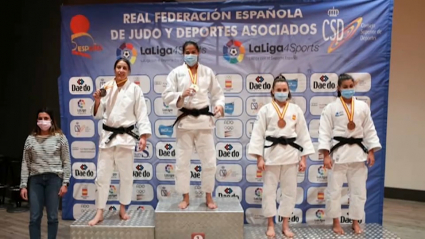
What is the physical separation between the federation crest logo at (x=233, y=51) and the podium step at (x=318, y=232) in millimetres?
→ 2109

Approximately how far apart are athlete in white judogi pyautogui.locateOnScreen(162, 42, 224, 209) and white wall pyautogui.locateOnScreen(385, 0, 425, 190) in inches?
166

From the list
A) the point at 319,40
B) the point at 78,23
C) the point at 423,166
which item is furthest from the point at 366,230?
the point at 78,23

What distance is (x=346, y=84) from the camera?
3.90m

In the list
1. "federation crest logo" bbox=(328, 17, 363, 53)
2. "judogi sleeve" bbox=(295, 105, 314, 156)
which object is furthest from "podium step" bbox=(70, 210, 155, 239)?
"federation crest logo" bbox=(328, 17, 363, 53)

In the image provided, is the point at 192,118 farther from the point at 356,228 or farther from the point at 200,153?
the point at 356,228

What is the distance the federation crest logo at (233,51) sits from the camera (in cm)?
479

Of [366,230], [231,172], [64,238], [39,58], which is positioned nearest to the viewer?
[366,230]

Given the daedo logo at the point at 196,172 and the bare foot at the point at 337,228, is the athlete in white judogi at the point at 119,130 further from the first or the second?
Answer: the bare foot at the point at 337,228

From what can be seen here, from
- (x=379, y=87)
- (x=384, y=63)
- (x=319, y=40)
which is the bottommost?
(x=379, y=87)

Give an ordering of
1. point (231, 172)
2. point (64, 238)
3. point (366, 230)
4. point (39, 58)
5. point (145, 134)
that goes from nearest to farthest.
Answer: point (145, 134) → point (366, 230) → point (64, 238) → point (231, 172) → point (39, 58)

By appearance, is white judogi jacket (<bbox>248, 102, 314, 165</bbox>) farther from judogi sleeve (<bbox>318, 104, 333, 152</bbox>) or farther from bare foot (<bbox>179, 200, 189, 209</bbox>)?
bare foot (<bbox>179, 200, 189, 209</bbox>)

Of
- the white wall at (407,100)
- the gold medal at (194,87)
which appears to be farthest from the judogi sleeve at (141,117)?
the white wall at (407,100)

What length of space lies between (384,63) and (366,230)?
205cm

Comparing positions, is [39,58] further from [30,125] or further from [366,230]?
[366,230]
